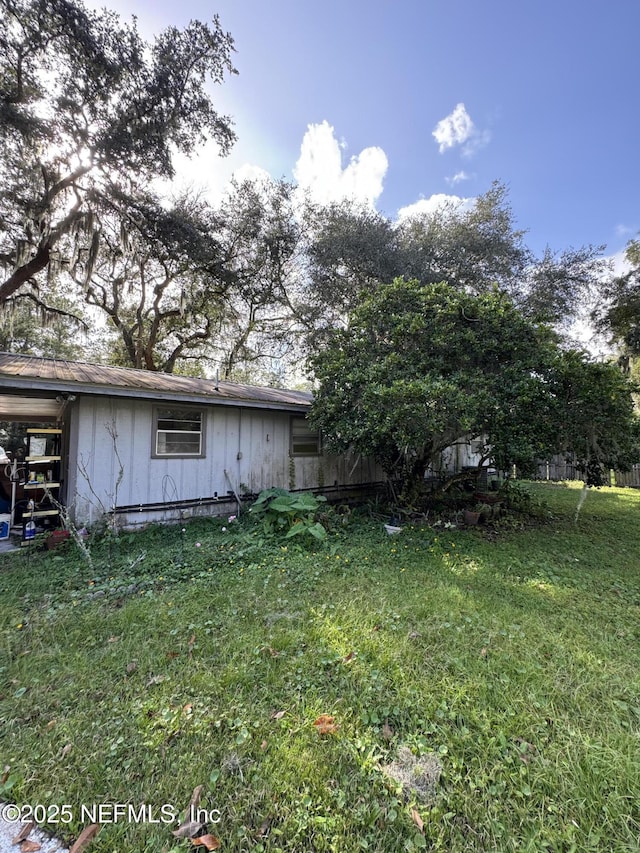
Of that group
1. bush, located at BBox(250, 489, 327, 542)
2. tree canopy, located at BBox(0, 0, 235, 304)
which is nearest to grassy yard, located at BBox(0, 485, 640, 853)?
bush, located at BBox(250, 489, 327, 542)

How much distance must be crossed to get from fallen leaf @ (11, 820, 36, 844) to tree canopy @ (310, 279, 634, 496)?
484 cm

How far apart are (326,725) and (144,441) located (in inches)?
200

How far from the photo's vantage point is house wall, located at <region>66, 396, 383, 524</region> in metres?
5.45

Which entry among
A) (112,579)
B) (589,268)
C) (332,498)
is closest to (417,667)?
(112,579)

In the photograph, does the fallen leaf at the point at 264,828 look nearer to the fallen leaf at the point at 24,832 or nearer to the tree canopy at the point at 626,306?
the fallen leaf at the point at 24,832

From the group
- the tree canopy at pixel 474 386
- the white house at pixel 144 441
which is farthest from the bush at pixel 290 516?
the tree canopy at pixel 474 386

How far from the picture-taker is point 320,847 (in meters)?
1.46

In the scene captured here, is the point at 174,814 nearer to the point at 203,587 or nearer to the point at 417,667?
the point at 417,667

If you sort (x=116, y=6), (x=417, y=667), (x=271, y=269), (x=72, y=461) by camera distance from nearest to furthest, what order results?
(x=417, y=667) < (x=72, y=461) < (x=116, y=6) < (x=271, y=269)

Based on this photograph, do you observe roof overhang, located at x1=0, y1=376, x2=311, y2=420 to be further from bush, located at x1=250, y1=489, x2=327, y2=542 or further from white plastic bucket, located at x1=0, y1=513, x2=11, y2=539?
white plastic bucket, located at x1=0, y1=513, x2=11, y2=539

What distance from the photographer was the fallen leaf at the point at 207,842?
1.45m

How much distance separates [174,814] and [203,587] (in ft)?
7.63

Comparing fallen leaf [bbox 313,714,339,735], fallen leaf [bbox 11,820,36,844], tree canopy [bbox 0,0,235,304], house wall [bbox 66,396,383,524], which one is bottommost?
fallen leaf [bbox 11,820,36,844]

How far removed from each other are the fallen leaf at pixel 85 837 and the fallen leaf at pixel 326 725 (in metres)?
1.03
